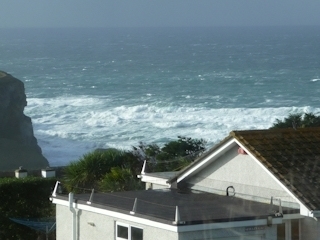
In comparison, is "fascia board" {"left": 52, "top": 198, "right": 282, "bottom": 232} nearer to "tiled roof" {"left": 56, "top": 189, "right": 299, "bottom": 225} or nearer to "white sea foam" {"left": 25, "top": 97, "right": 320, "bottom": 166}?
"tiled roof" {"left": 56, "top": 189, "right": 299, "bottom": 225}

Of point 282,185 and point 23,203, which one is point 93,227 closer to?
point 282,185

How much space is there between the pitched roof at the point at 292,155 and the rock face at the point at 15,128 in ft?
129

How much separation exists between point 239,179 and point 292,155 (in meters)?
0.91

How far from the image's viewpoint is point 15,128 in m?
57.2

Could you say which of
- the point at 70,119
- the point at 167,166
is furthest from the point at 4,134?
the point at 167,166

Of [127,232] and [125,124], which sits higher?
[125,124]

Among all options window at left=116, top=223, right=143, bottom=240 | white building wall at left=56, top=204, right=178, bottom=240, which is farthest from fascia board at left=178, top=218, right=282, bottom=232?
window at left=116, top=223, right=143, bottom=240

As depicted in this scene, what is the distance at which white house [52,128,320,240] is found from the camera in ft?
38.3

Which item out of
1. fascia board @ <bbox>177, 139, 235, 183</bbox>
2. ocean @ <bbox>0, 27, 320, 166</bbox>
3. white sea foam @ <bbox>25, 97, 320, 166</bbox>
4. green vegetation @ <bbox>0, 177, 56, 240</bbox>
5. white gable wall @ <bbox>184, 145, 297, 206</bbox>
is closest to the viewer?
white gable wall @ <bbox>184, 145, 297, 206</bbox>

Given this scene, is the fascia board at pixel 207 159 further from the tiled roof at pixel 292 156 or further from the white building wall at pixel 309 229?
the white building wall at pixel 309 229

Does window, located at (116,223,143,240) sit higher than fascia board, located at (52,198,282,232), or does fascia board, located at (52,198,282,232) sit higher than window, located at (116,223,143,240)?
fascia board, located at (52,198,282,232)

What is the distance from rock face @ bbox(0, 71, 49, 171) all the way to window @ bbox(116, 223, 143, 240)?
39503 mm

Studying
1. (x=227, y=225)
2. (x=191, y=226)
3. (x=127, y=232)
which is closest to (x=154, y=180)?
(x=127, y=232)

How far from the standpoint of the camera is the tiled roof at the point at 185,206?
1173 centimetres
